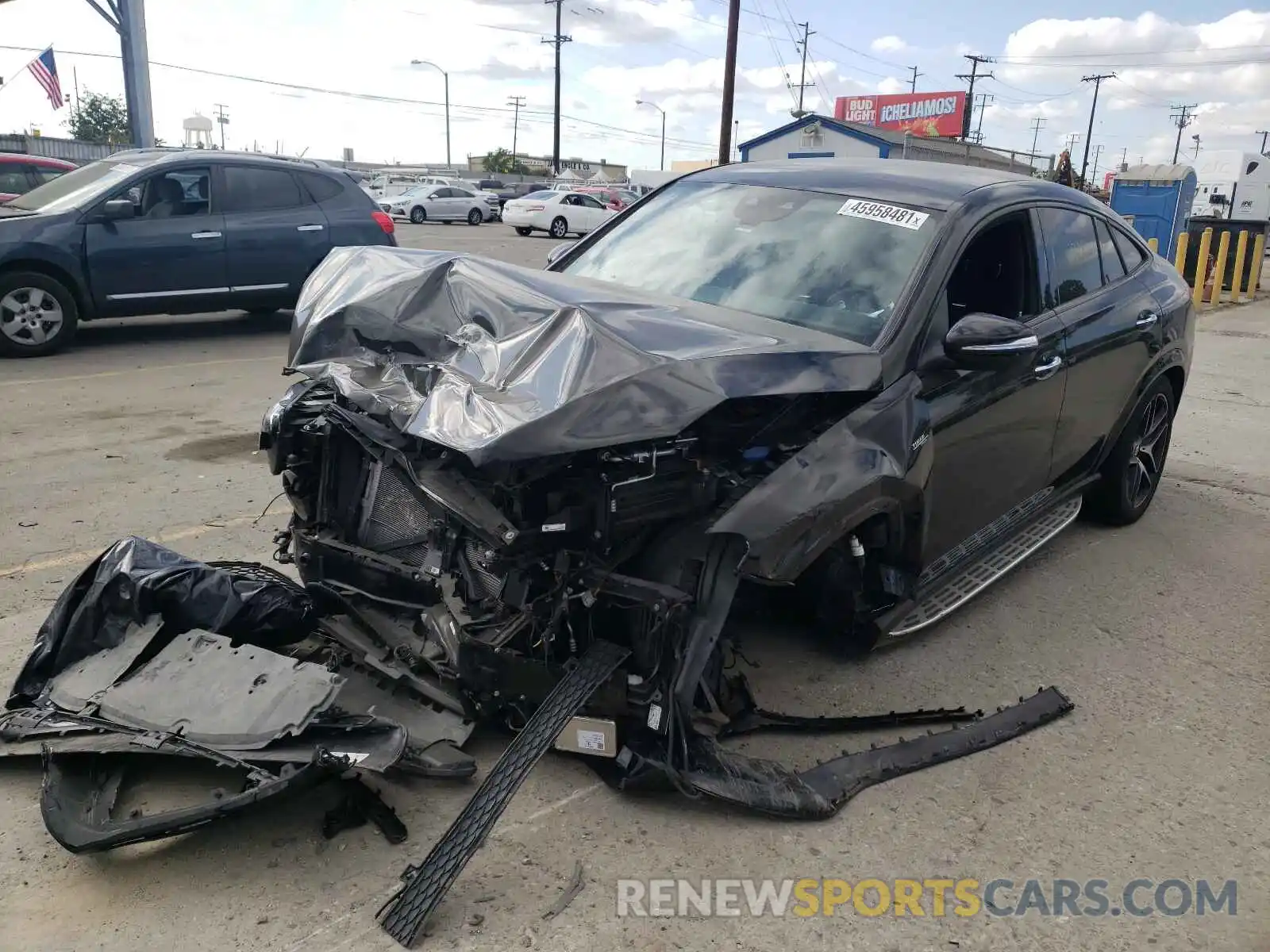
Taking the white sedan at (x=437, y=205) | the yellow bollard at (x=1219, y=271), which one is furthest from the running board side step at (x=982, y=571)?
the white sedan at (x=437, y=205)

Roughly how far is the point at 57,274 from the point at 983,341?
826cm

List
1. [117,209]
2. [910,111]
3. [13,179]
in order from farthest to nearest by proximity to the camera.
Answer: [910,111] < [13,179] < [117,209]

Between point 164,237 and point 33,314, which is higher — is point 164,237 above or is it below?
above

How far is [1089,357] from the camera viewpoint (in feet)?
14.8

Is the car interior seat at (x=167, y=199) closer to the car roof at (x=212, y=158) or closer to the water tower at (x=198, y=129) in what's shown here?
the car roof at (x=212, y=158)

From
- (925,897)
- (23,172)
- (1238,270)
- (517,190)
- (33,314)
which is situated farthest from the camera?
(517,190)

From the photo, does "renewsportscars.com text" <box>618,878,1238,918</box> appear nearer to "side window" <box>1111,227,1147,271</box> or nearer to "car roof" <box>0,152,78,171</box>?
"side window" <box>1111,227,1147,271</box>

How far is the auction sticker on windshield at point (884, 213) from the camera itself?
3814 millimetres

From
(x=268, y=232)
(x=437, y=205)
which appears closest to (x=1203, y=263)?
(x=268, y=232)

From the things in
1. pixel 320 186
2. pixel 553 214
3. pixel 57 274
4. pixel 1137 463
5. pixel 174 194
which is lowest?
pixel 1137 463

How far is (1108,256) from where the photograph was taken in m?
4.93

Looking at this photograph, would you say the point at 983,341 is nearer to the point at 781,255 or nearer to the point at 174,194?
the point at 781,255

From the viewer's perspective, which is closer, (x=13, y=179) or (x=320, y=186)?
(x=320, y=186)

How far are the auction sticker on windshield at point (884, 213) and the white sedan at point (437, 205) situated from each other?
32.0 meters
